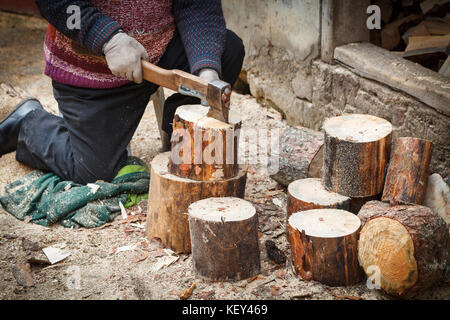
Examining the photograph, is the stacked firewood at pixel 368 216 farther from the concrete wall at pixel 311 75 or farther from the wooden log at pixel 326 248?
the concrete wall at pixel 311 75

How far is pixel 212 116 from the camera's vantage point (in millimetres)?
2691

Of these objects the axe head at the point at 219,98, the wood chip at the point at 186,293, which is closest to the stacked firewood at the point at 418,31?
the axe head at the point at 219,98

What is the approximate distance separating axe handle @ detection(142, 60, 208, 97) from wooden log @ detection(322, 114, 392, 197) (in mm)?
718

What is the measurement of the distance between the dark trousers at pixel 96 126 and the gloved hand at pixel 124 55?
41 cm

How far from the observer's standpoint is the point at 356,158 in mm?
2623

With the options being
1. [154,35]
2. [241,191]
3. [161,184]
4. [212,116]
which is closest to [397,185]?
[241,191]

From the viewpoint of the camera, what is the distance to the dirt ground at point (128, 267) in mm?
2420

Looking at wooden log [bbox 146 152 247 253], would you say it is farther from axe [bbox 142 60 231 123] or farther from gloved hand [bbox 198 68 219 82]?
gloved hand [bbox 198 68 219 82]

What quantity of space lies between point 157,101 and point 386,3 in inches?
82.8

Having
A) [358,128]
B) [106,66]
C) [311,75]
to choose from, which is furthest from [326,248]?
[311,75]

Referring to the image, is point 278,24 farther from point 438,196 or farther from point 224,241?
point 224,241

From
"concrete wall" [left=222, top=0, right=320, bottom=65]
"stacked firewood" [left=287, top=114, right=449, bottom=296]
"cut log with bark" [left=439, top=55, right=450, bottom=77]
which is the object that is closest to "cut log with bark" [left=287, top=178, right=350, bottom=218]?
"stacked firewood" [left=287, top=114, right=449, bottom=296]

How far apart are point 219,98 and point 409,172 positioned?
1037 millimetres

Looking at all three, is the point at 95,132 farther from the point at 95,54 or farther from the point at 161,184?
the point at 161,184
